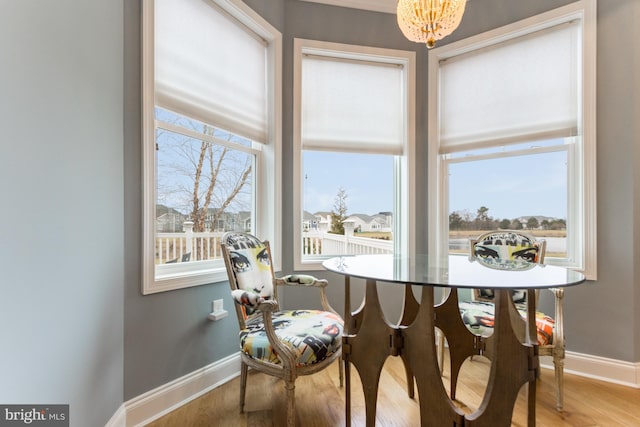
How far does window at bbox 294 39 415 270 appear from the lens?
2.66 m

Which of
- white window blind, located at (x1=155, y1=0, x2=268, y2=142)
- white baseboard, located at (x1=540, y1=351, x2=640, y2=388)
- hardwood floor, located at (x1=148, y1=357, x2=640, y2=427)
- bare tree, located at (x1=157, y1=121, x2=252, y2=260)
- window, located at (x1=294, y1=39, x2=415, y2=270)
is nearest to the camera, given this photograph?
hardwood floor, located at (x1=148, y1=357, x2=640, y2=427)

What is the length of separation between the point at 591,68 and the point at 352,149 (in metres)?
1.79

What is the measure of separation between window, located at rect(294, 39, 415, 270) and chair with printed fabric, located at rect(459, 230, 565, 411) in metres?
0.71

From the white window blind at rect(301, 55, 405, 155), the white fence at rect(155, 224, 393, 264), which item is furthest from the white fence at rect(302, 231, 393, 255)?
the white window blind at rect(301, 55, 405, 155)

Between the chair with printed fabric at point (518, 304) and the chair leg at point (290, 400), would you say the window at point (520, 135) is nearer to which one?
the chair with printed fabric at point (518, 304)

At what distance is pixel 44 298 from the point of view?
101cm

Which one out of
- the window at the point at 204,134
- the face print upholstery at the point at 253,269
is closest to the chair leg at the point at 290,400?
the face print upholstery at the point at 253,269

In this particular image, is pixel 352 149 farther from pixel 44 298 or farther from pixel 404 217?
pixel 44 298


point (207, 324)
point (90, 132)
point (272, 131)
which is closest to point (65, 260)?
point (90, 132)

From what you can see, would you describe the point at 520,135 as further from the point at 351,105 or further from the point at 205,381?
the point at 205,381

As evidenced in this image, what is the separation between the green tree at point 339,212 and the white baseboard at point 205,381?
130cm

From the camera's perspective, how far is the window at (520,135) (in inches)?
88.0

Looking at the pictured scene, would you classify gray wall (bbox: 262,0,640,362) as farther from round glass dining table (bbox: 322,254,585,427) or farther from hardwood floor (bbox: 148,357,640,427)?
round glass dining table (bbox: 322,254,585,427)

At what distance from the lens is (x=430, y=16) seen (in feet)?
5.15
